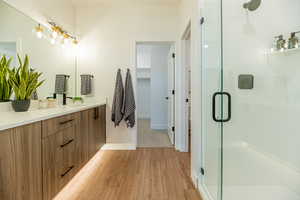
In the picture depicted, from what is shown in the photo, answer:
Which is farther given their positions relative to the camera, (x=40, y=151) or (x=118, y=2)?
(x=118, y=2)

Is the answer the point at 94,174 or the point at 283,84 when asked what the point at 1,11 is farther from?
the point at 283,84

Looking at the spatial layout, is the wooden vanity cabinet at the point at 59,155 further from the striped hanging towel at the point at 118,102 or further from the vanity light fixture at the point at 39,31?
the vanity light fixture at the point at 39,31

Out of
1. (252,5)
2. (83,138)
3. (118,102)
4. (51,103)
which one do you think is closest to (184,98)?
(118,102)

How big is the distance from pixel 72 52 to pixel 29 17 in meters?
1.00

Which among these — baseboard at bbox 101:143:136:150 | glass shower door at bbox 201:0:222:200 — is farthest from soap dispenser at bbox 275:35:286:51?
baseboard at bbox 101:143:136:150

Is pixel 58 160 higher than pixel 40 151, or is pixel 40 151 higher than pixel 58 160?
pixel 40 151

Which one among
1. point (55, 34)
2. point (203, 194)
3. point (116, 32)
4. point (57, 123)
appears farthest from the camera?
point (116, 32)

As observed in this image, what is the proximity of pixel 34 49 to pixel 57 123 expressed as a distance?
1209 millimetres

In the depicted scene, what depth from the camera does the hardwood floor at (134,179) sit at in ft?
5.55

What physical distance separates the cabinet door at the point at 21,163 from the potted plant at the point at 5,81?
2.26 feet

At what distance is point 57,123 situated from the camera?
1441 mm

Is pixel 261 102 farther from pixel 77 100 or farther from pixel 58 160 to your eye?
pixel 77 100

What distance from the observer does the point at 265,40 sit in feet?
5.95

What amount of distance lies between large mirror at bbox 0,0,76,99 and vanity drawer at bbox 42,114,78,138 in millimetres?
746
